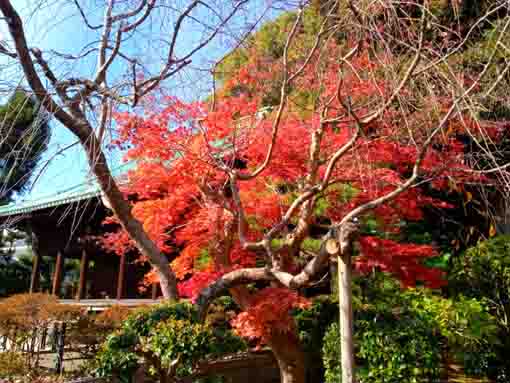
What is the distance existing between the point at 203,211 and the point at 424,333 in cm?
300

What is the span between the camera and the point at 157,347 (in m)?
3.62

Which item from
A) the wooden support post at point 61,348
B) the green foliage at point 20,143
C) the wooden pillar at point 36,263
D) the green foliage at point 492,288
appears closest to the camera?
the green foliage at point 20,143

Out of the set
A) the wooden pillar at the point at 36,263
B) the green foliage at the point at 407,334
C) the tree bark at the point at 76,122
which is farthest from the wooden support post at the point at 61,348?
the wooden pillar at the point at 36,263

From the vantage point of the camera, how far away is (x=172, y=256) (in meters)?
9.38

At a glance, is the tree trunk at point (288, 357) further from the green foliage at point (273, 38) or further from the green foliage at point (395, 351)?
the green foliage at point (273, 38)

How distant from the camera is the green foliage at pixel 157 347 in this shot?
357 cm

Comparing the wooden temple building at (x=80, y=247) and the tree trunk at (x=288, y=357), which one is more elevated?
the wooden temple building at (x=80, y=247)

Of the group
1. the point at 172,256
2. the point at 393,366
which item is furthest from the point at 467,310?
the point at 172,256

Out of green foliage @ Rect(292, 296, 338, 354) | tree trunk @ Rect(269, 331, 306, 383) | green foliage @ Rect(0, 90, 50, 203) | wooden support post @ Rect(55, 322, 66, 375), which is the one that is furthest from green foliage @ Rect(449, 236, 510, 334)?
wooden support post @ Rect(55, 322, 66, 375)

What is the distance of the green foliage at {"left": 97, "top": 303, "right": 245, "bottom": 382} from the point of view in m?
3.57

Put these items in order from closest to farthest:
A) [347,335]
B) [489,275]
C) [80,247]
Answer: [347,335], [489,275], [80,247]

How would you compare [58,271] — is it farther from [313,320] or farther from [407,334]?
[407,334]

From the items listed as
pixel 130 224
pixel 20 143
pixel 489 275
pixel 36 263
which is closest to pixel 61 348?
pixel 130 224

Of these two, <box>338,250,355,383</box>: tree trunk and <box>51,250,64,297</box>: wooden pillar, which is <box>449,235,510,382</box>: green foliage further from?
<box>51,250,64,297</box>: wooden pillar
